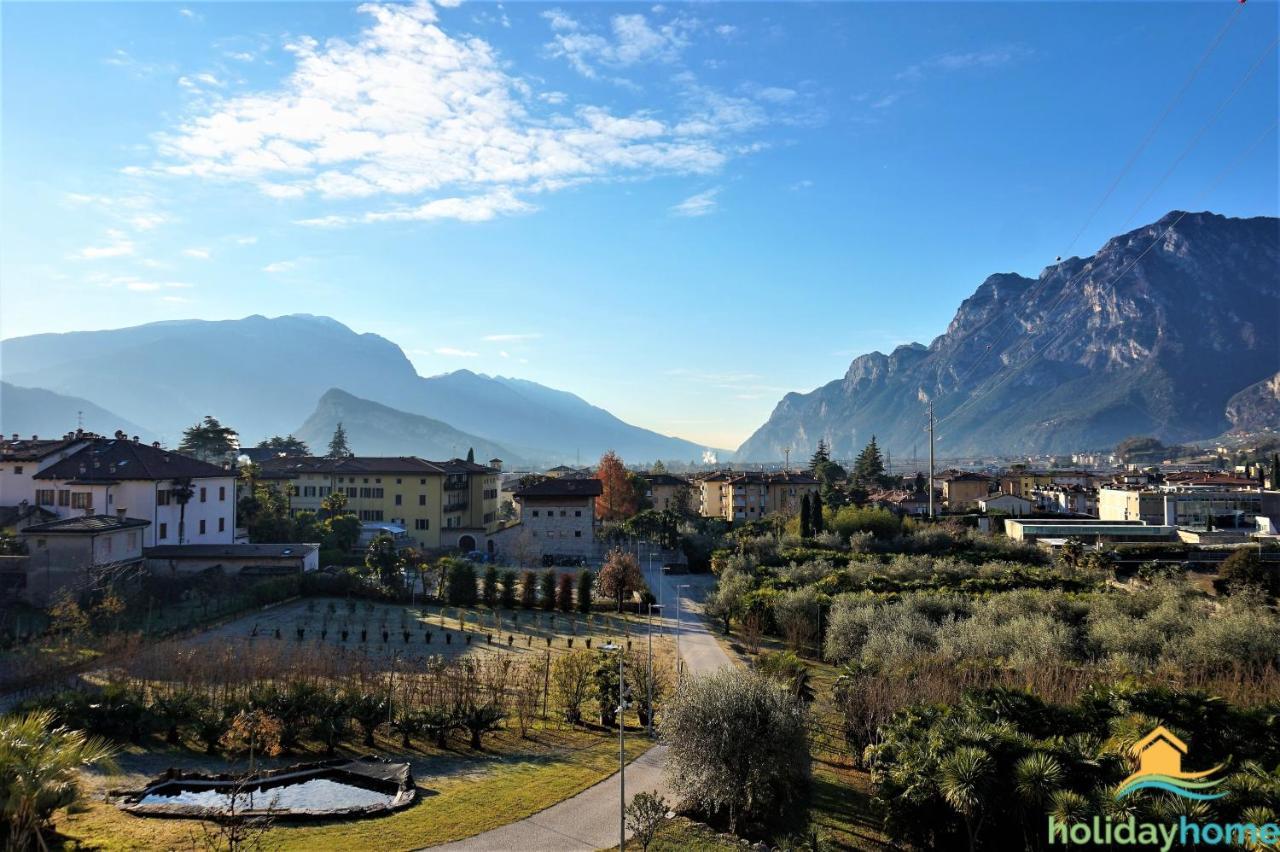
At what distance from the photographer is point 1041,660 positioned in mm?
21922

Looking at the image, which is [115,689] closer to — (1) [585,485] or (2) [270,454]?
(1) [585,485]

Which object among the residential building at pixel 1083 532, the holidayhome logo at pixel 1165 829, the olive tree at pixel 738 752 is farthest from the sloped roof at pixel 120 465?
the residential building at pixel 1083 532

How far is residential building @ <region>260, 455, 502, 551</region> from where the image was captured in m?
61.8

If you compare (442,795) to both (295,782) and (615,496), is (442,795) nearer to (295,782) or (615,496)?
(295,782)

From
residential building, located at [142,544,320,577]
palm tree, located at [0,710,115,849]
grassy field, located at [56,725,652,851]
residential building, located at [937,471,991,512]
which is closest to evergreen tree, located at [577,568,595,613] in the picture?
residential building, located at [142,544,320,577]

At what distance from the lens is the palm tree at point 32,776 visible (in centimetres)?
1006

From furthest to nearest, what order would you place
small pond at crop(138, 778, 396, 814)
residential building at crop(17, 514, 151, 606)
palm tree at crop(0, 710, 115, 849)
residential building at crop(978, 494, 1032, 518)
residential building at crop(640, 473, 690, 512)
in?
residential building at crop(640, 473, 690, 512) < residential building at crop(978, 494, 1032, 518) < residential building at crop(17, 514, 151, 606) < small pond at crop(138, 778, 396, 814) < palm tree at crop(0, 710, 115, 849)

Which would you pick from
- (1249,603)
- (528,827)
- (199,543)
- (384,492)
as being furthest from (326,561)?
(1249,603)

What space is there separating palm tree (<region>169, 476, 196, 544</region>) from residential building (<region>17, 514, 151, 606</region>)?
834 cm

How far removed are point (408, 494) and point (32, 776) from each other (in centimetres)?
5289

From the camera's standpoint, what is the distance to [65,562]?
33.0 m

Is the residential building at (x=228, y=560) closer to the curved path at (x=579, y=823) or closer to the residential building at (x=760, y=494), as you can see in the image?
the curved path at (x=579, y=823)

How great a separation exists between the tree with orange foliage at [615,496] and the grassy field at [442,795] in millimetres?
55265

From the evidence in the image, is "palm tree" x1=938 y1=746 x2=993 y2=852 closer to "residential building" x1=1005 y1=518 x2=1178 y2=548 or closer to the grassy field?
the grassy field
